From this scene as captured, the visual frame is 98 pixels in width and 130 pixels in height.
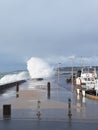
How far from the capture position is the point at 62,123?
21484 mm

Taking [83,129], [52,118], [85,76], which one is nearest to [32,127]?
[83,129]

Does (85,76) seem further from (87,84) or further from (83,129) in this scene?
(83,129)

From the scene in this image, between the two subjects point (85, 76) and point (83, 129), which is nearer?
point (83, 129)

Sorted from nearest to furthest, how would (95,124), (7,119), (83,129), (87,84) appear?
(83,129)
(95,124)
(7,119)
(87,84)

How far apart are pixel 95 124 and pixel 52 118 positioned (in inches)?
145

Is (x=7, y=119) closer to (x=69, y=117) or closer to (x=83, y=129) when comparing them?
(x=69, y=117)

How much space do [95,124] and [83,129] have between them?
2.07 m

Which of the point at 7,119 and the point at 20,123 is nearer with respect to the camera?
the point at 20,123

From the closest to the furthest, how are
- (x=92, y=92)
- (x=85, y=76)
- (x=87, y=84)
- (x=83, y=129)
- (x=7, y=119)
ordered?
(x=83, y=129) → (x=7, y=119) → (x=92, y=92) → (x=87, y=84) → (x=85, y=76)

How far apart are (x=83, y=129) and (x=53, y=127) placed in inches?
65.3

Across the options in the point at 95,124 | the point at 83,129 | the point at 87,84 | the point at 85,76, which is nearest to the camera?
the point at 83,129

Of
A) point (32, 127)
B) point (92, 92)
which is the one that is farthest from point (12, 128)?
point (92, 92)

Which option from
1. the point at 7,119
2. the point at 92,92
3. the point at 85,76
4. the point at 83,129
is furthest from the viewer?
the point at 85,76

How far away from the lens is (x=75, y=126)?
20172 millimetres
